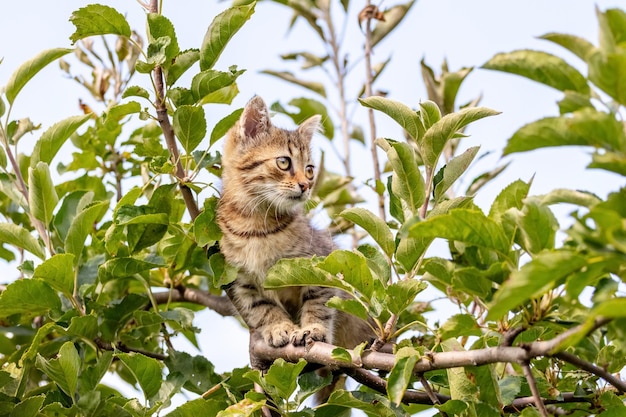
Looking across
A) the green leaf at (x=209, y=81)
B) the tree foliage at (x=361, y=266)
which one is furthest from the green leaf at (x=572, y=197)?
the green leaf at (x=209, y=81)

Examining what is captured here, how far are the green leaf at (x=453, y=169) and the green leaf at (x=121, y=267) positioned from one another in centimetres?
126

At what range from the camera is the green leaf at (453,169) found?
263 centimetres

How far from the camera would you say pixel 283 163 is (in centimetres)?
466

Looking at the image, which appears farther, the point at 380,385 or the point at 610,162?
the point at 380,385

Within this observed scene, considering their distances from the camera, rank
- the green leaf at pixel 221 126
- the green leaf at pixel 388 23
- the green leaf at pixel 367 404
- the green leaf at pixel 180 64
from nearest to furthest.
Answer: the green leaf at pixel 367 404
the green leaf at pixel 180 64
the green leaf at pixel 221 126
the green leaf at pixel 388 23

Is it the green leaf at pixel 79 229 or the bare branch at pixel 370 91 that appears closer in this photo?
the green leaf at pixel 79 229

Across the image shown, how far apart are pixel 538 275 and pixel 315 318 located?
2261mm

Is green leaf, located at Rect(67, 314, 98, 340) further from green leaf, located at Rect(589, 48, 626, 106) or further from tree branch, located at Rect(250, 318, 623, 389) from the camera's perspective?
green leaf, located at Rect(589, 48, 626, 106)

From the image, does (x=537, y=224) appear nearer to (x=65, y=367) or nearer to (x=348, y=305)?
(x=348, y=305)

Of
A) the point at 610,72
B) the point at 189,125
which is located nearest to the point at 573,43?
the point at 610,72

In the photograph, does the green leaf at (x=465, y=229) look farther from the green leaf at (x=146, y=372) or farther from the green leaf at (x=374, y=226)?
the green leaf at (x=146, y=372)

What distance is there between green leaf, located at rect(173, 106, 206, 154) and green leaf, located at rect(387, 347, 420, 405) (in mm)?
1231

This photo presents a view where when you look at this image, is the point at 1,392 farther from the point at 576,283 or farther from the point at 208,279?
the point at 576,283

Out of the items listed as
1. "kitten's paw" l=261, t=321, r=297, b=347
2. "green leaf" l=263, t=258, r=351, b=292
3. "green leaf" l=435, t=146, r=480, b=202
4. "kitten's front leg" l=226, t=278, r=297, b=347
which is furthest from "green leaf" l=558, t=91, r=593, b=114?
"kitten's front leg" l=226, t=278, r=297, b=347
